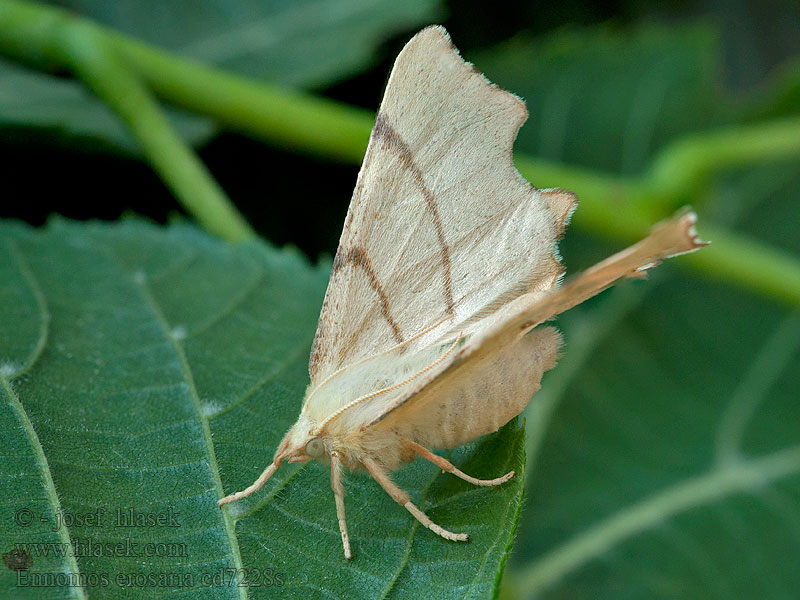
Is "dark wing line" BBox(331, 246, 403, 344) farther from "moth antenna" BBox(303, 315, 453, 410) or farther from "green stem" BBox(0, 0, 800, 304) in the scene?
"green stem" BBox(0, 0, 800, 304)

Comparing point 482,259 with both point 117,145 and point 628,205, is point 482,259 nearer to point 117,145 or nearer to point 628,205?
point 628,205

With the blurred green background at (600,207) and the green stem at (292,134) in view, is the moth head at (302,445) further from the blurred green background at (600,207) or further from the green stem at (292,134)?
the blurred green background at (600,207)

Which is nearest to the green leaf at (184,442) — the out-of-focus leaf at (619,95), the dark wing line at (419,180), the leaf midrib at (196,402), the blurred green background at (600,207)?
the leaf midrib at (196,402)

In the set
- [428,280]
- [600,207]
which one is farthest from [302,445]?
[600,207]

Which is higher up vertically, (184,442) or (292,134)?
(292,134)

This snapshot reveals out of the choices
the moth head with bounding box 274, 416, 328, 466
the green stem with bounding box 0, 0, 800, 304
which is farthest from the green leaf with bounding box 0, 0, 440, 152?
the moth head with bounding box 274, 416, 328, 466

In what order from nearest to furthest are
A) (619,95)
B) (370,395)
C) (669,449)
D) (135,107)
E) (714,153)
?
1. (370,395)
2. (135,107)
3. (714,153)
4. (669,449)
5. (619,95)

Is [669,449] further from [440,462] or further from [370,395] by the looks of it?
[370,395]
